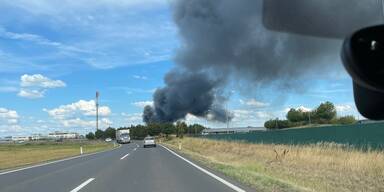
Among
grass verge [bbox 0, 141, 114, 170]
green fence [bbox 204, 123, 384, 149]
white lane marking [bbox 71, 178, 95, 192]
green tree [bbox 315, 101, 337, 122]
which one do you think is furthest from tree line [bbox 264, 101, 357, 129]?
white lane marking [bbox 71, 178, 95, 192]

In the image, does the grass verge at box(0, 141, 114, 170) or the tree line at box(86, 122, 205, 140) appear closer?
the grass verge at box(0, 141, 114, 170)

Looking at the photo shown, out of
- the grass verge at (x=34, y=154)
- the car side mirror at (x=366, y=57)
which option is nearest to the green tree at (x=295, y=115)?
the grass verge at (x=34, y=154)

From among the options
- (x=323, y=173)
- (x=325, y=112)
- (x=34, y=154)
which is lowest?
(x=323, y=173)

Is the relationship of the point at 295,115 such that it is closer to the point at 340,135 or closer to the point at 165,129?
the point at 165,129

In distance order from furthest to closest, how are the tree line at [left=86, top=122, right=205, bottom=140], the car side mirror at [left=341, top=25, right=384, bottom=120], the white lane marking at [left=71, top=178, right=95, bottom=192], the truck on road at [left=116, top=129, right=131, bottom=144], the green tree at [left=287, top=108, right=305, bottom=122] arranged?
the green tree at [left=287, top=108, right=305, bottom=122], the tree line at [left=86, top=122, right=205, bottom=140], the truck on road at [left=116, top=129, right=131, bottom=144], the white lane marking at [left=71, top=178, right=95, bottom=192], the car side mirror at [left=341, top=25, right=384, bottom=120]

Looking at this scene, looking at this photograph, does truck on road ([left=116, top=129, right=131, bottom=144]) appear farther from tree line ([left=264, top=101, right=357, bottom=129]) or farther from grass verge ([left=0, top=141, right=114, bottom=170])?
tree line ([left=264, top=101, right=357, bottom=129])

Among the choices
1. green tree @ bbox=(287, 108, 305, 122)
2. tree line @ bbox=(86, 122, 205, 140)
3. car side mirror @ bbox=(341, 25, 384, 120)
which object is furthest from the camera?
green tree @ bbox=(287, 108, 305, 122)

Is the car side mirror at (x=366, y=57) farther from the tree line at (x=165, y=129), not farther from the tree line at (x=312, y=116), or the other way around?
the tree line at (x=165, y=129)

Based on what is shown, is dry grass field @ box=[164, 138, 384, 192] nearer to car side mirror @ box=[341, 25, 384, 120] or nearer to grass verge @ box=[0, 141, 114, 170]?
car side mirror @ box=[341, 25, 384, 120]

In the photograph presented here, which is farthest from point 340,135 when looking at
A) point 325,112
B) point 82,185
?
point 325,112

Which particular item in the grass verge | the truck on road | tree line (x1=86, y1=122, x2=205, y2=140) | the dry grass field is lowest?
the dry grass field

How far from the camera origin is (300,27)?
5262 millimetres

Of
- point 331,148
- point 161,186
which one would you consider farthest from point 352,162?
point 161,186

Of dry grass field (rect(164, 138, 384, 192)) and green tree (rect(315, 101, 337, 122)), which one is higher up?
green tree (rect(315, 101, 337, 122))
